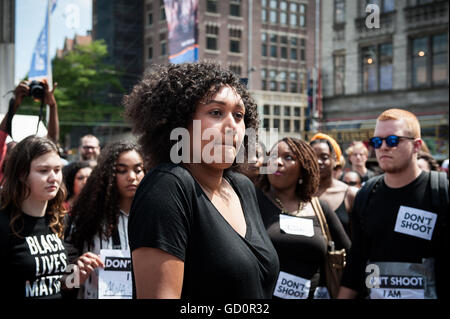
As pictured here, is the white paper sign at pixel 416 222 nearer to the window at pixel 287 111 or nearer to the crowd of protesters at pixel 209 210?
the crowd of protesters at pixel 209 210

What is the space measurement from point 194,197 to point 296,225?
2009 mm

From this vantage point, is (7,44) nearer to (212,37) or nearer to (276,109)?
(212,37)

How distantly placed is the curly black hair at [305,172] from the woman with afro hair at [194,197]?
1.77 meters

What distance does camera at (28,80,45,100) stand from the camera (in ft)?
13.4

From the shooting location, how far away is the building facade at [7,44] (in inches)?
539

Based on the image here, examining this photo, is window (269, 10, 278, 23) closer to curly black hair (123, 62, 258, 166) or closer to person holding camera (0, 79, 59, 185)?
person holding camera (0, 79, 59, 185)

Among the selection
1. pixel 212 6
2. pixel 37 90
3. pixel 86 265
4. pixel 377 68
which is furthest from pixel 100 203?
pixel 212 6

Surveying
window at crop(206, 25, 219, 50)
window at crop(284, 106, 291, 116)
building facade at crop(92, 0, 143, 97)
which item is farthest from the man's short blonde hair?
building facade at crop(92, 0, 143, 97)

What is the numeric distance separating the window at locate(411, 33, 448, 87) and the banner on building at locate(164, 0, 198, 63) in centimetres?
1755

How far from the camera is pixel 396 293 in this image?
279 centimetres

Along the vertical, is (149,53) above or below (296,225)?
above

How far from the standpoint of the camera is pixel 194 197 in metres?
1.69

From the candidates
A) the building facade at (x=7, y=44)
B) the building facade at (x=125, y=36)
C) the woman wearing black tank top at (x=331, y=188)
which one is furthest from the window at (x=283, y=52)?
the woman wearing black tank top at (x=331, y=188)

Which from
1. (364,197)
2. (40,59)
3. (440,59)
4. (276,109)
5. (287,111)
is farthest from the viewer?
(287,111)
